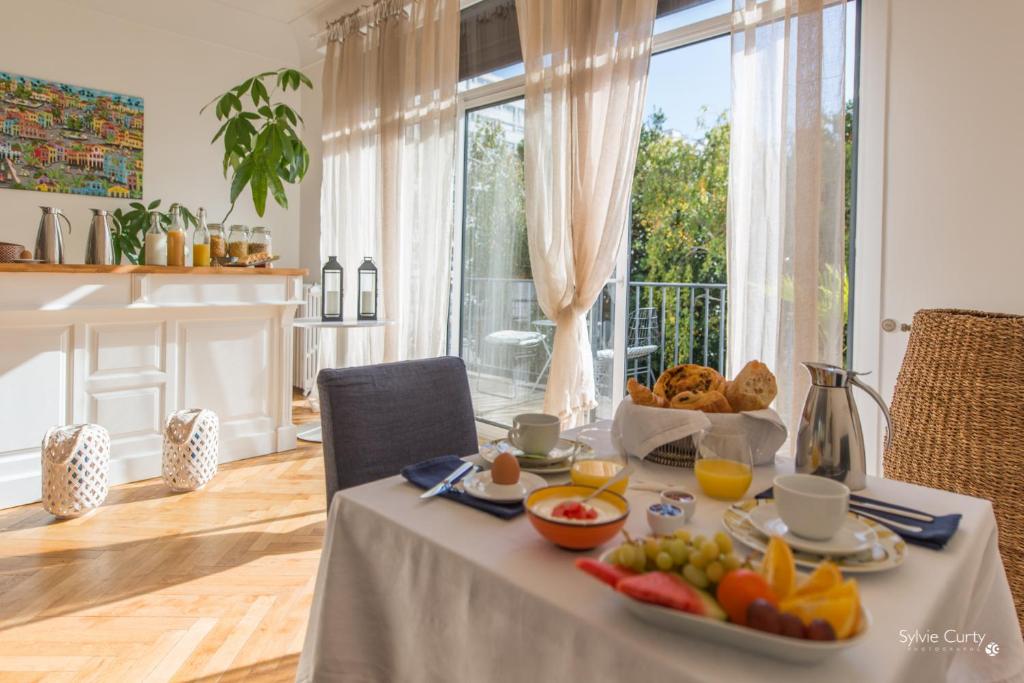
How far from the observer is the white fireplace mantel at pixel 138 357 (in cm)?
281

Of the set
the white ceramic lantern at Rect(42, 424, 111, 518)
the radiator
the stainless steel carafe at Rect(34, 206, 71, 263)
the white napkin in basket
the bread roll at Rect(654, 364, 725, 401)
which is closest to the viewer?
the white napkin in basket

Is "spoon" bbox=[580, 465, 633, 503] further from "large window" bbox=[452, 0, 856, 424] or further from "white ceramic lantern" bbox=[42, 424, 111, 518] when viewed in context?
"white ceramic lantern" bbox=[42, 424, 111, 518]

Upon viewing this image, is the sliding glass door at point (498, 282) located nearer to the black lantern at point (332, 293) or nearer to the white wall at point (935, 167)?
the black lantern at point (332, 293)

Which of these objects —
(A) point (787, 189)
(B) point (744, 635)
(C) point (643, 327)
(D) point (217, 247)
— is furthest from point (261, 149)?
(B) point (744, 635)

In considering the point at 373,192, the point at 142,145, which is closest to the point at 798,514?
the point at 373,192

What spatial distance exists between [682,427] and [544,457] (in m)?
0.26

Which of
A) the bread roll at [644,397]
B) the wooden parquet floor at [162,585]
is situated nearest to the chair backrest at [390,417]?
the bread roll at [644,397]

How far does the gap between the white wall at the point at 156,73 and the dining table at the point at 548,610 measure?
15.2 ft

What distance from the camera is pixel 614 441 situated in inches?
51.4

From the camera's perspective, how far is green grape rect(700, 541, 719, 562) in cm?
65

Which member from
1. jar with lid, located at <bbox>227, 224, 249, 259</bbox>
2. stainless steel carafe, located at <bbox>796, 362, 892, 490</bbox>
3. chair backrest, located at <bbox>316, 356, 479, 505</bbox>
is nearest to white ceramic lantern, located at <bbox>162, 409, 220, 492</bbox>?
jar with lid, located at <bbox>227, 224, 249, 259</bbox>

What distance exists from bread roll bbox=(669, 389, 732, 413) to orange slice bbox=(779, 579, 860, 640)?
0.60 m

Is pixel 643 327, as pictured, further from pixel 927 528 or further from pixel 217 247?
pixel 927 528

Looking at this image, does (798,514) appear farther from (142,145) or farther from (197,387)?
(142,145)
